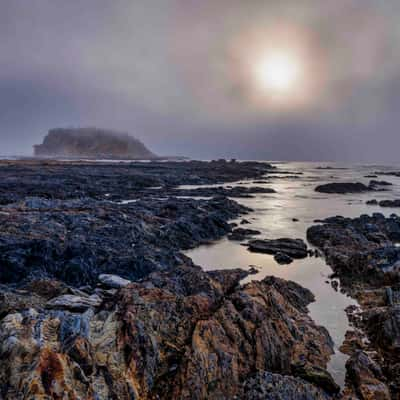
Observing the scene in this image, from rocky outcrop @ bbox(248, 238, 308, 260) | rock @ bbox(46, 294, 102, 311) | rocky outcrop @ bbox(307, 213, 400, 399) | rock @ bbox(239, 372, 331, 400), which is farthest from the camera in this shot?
rocky outcrop @ bbox(248, 238, 308, 260)

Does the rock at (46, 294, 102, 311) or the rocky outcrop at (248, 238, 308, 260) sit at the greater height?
the rock at (46, 294, 102, 311)

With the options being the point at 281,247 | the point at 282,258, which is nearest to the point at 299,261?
the point at 282,258

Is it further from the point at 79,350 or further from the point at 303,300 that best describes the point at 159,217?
the point at 79,350

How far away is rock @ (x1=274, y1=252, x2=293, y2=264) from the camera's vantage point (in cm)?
1638

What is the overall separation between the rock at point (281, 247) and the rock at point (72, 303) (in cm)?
1229

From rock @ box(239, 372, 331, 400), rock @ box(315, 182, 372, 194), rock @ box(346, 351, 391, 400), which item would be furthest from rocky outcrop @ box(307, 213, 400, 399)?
rock @ box(315, 182, 372, 194)

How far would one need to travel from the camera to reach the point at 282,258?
1655 centimetres

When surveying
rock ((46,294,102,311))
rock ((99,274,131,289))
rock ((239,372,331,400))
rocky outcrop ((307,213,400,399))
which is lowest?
rocky outcrop ((307,213,400,399))

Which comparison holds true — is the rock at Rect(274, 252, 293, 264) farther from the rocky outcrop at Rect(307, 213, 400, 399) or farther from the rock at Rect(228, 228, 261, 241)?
the rock at Rect(228, 228, 261, 241)

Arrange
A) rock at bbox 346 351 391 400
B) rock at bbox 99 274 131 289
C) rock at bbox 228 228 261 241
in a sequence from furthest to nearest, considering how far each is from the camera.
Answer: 1. rock at bbox 228 228 261 241
2. rock at bbox 99 274 131 289
3. rock at bbox 346 351 391 400

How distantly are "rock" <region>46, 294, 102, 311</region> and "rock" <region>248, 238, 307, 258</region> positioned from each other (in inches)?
484

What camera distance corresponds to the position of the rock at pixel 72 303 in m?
7.04

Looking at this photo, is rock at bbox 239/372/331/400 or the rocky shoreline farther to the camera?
rock at bbox 239/372/331/400

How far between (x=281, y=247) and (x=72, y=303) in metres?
13.7
